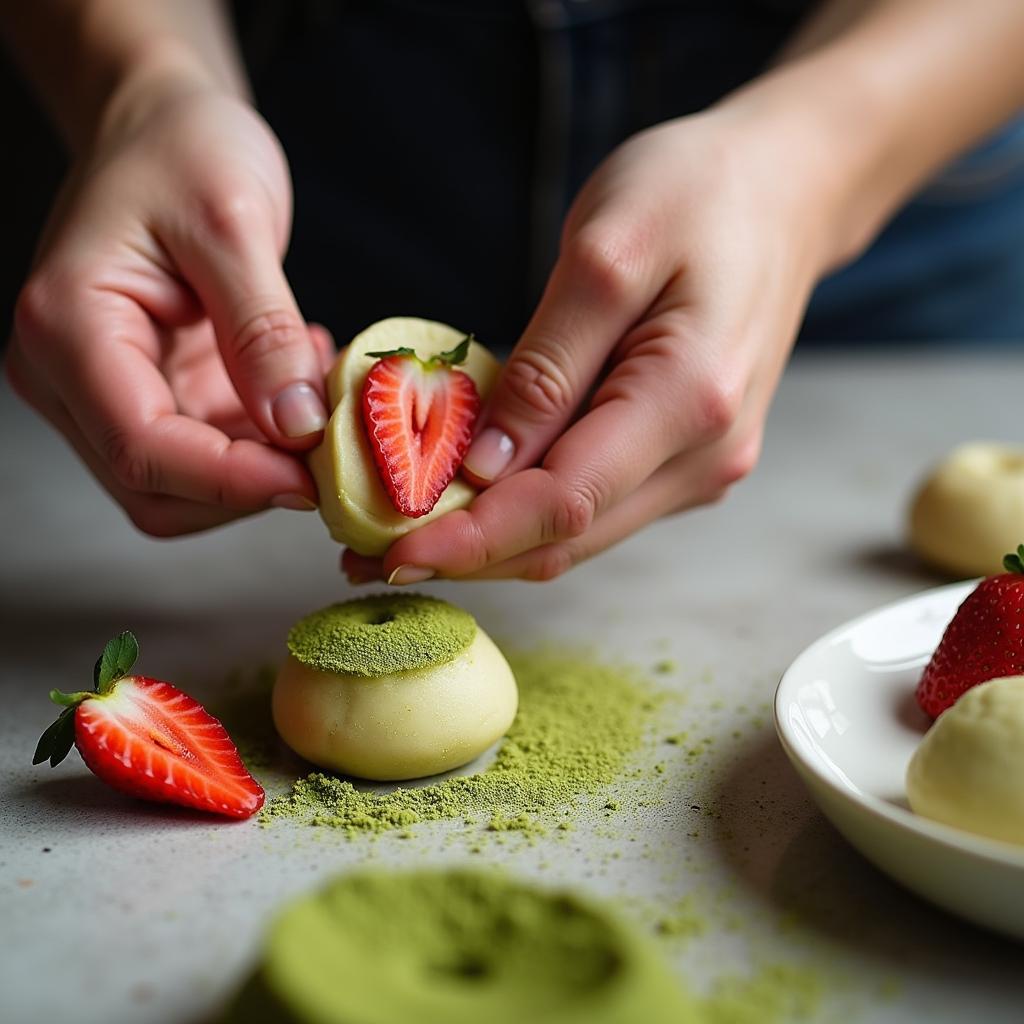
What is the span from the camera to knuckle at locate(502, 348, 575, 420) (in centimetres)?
125

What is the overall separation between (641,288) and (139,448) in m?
0.53

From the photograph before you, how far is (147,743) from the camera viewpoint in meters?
1.10

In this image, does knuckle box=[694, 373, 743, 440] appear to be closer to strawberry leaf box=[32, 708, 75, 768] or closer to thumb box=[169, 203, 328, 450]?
thumb box=[169, 203, 328, 450]

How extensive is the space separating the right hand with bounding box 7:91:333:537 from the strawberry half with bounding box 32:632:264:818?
0.22 metres

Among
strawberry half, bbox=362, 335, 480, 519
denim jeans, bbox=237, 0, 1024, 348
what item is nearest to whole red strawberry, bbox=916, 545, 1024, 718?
strawberry half, bbox=362, 335, 480, 519

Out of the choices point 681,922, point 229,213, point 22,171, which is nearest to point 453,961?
point 681,922

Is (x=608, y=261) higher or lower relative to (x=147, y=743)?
higher

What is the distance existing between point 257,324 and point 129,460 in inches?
7.4

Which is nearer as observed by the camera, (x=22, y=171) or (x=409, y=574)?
(x=409, y=574)

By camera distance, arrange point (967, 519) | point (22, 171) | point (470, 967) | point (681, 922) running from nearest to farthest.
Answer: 1. point (470, 967)
2. point (681, 922)
3. point (967, 519)
4. point (22, 171)

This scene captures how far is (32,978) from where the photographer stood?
0.90m

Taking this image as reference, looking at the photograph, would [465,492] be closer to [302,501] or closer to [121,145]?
[302,501]

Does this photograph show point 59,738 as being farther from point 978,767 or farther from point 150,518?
point 978,767

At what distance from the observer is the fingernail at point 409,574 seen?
1.21 meters
